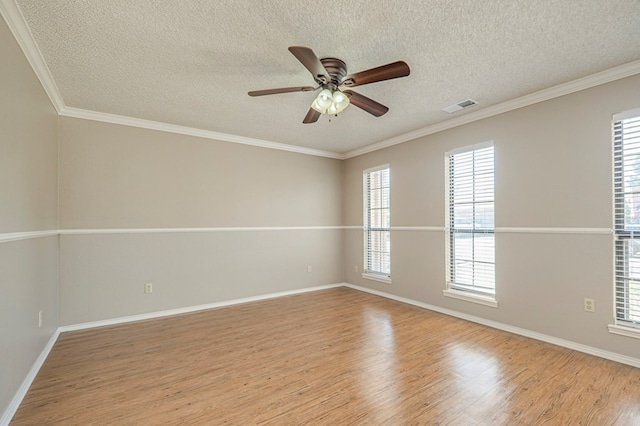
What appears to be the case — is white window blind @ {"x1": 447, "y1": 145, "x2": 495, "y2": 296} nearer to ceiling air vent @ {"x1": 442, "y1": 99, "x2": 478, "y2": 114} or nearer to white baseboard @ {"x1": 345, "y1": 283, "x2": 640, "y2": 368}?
white baseboard @ {"x1": 345, "y1": 283, "x2": 640, "y2": 368}

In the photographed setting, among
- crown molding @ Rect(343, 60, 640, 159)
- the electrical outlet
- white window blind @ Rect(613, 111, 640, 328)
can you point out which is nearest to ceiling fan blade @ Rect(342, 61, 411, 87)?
crown molding @ Rect(343, 60, 640, 159)

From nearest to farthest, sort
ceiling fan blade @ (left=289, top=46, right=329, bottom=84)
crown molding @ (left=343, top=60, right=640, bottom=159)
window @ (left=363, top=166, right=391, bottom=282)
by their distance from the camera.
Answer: ceiling fan blade @ (left=289, top=46, right=329, bottom=84), crown molding @ (left=343, top=60, right=640, bottom=159), window @ (left=363, top=166, right=391, bottom=282)

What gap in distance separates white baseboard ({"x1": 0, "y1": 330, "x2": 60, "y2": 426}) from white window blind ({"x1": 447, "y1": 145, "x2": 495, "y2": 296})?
14.6 ft

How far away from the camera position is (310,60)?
6.51ft

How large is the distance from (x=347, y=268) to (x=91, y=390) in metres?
4.34

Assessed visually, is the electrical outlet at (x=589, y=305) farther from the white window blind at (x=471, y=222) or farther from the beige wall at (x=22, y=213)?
the beige wall at (x=22, y=213)

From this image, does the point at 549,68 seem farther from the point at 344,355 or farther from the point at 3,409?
the point at 3,409

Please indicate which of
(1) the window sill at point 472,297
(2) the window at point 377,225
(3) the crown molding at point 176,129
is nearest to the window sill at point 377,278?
(2) the window at point 377,225

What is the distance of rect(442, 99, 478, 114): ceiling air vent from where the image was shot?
338 cm

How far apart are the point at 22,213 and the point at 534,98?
16.0 feet

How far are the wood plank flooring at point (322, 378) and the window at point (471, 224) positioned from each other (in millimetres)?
569

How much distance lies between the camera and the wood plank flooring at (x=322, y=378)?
192 centimetres

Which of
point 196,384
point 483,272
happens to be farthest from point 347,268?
point 196,384

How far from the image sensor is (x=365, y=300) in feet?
15.7
